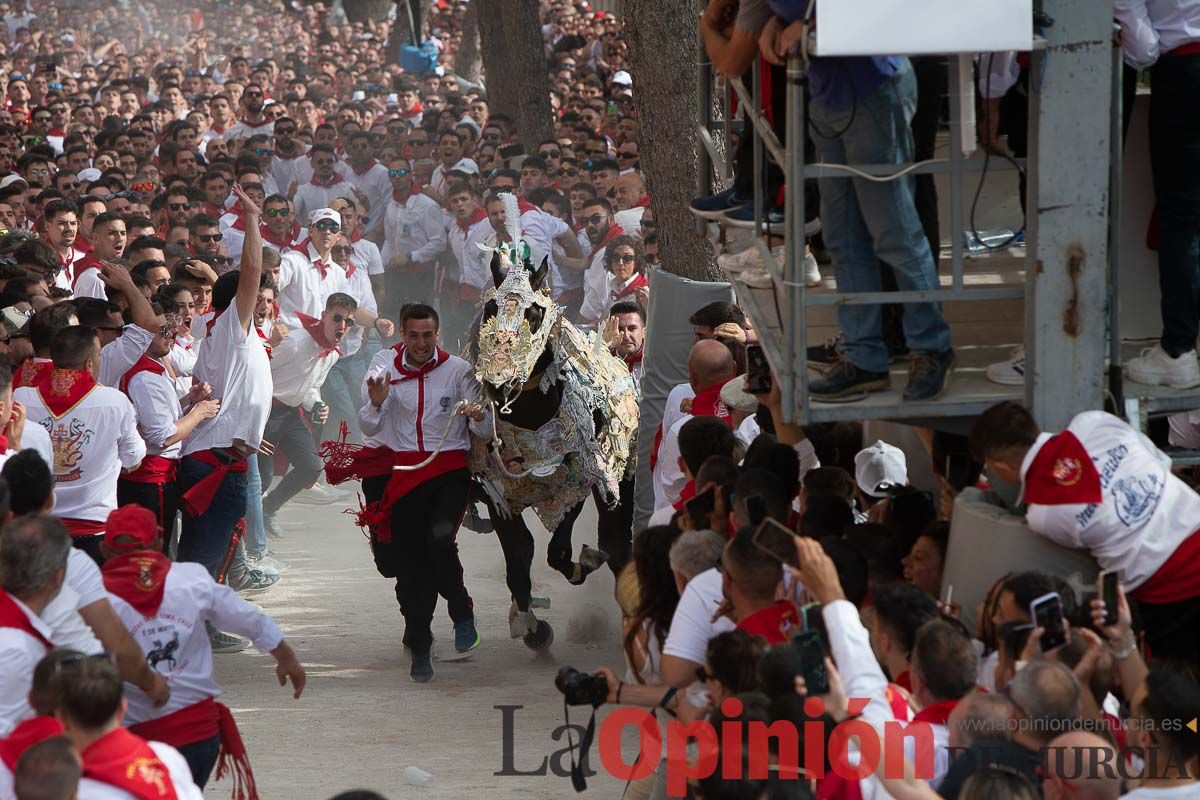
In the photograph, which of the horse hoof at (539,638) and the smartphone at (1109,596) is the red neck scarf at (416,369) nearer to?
the horse hoof at (539,638)

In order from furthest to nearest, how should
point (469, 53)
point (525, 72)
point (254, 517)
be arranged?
point (469, 53), point (525, 72), point (254, 517)

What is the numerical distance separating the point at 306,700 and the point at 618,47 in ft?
63.2

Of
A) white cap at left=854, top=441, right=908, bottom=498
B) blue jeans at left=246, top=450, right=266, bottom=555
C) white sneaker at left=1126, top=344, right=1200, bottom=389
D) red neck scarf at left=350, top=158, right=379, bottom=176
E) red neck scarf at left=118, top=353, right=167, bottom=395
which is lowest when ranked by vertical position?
blue jeans at left=246, top=450, right=266, bottom=555

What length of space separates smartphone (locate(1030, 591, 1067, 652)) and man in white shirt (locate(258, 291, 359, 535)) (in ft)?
26.3

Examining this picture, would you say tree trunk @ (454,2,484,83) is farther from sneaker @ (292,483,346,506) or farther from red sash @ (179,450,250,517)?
red sash @ (179,450,250,517)

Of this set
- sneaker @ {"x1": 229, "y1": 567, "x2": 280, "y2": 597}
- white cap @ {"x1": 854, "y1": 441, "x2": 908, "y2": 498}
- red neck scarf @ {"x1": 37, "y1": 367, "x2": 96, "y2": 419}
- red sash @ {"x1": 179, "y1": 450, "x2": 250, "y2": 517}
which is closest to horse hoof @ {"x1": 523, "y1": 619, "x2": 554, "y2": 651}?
red sash @ {"x1": 179, "y1": 450, "x2": 250, "y2": 517}

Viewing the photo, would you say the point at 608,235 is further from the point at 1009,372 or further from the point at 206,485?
the point at 1009,372

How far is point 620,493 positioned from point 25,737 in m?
5.55

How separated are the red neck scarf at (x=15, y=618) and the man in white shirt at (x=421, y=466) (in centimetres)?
388

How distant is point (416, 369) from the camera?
9.01 meters

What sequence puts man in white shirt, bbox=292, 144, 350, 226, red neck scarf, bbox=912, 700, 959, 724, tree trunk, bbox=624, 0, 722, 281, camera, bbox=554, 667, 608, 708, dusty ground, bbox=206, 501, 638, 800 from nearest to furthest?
red neck scarf, bbox=912, 700, 959, 724 → camera, bbox=554, 667, 608, 708 → dusty ground, bbox=206, 501, 638, 800 → tree trunk, bbox=624, 0, 722, 281 → man in white shirt, bbox=292, 144, 350, 226

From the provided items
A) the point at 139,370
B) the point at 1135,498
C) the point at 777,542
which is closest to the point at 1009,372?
the point at 1135,498

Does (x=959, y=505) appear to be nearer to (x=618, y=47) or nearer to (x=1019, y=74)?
(x=1019, y=74)

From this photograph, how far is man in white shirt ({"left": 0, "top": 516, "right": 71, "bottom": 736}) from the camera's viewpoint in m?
4.98
